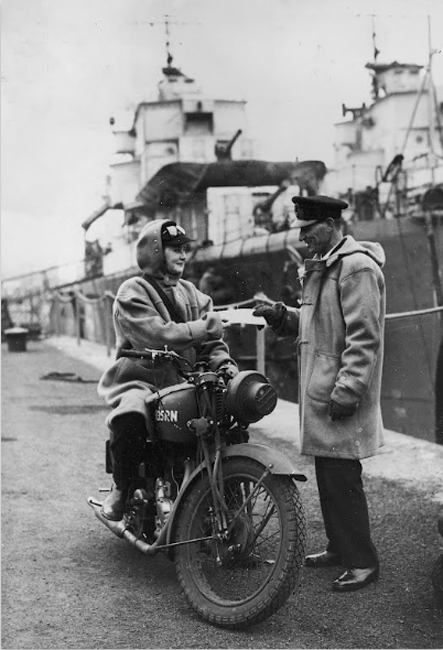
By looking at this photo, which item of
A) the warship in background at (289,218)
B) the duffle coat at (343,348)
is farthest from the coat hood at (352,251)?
the warship in background at (289,218)

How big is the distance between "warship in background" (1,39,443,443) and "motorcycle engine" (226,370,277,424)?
133 inches

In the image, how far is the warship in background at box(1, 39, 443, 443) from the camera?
304 inches

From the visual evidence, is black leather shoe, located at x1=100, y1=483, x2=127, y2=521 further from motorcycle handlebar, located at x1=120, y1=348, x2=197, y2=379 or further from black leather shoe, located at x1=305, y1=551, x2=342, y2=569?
black leather shoe, located at x1=305, y1=551, x2=342, y2=569

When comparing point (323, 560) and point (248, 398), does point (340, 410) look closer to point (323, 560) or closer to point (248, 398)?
point (248, 398)

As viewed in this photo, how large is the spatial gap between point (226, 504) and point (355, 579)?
27.2 inches

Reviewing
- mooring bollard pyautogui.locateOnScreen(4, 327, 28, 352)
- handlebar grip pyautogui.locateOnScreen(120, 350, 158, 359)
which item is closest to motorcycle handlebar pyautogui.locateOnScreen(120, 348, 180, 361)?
handlebar grip pyautogui.locateOnScreen(120, 350, 158, 359)

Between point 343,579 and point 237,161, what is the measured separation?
6.88 meters

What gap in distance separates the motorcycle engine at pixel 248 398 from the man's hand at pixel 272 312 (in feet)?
1.41

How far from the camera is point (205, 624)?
304cm

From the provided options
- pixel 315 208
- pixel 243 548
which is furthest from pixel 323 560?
pixel 315 208

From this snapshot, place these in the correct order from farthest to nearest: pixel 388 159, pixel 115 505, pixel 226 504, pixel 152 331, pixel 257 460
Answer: pixel 388 159, pixel 115 505, pixel 152 331, pixel 226 504, pixel 257 460

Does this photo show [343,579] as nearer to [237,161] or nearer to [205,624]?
[205,624]

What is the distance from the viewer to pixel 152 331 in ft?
11.1

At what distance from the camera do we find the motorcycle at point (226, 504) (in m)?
2.91
